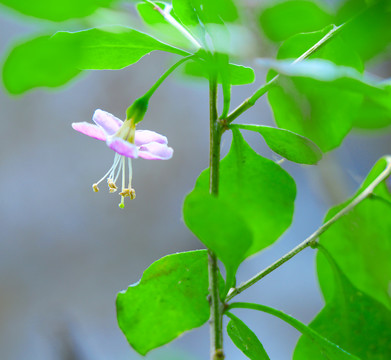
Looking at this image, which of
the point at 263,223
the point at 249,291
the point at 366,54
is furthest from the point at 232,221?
the point at 249,291

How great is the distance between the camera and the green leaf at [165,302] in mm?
427

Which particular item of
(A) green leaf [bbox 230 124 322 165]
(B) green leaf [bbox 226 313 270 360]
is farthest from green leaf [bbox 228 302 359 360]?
(A) green leaf [bbox 230 124 322 165]

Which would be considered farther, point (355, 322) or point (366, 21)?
point (355, 322)

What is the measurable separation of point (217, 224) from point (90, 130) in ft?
0.55

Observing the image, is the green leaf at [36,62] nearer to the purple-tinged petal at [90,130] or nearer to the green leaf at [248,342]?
the purple-tinged petal at [90,130]

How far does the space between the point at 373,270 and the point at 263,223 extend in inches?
8.2

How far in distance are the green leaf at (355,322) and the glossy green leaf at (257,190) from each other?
8 cm

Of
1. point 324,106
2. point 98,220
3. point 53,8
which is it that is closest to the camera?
point 53,8

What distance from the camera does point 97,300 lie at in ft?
5.67

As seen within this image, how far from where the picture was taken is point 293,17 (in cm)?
66

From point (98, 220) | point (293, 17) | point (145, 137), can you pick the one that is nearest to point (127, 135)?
point (145, 137)

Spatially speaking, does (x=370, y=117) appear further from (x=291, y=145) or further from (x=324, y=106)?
(x=291, y=145)

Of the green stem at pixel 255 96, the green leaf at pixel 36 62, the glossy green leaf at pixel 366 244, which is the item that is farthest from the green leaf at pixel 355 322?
the green leaf at pixel 36 62

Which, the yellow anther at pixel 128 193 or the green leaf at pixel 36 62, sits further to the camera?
the yellow anther at pixel 128 193
